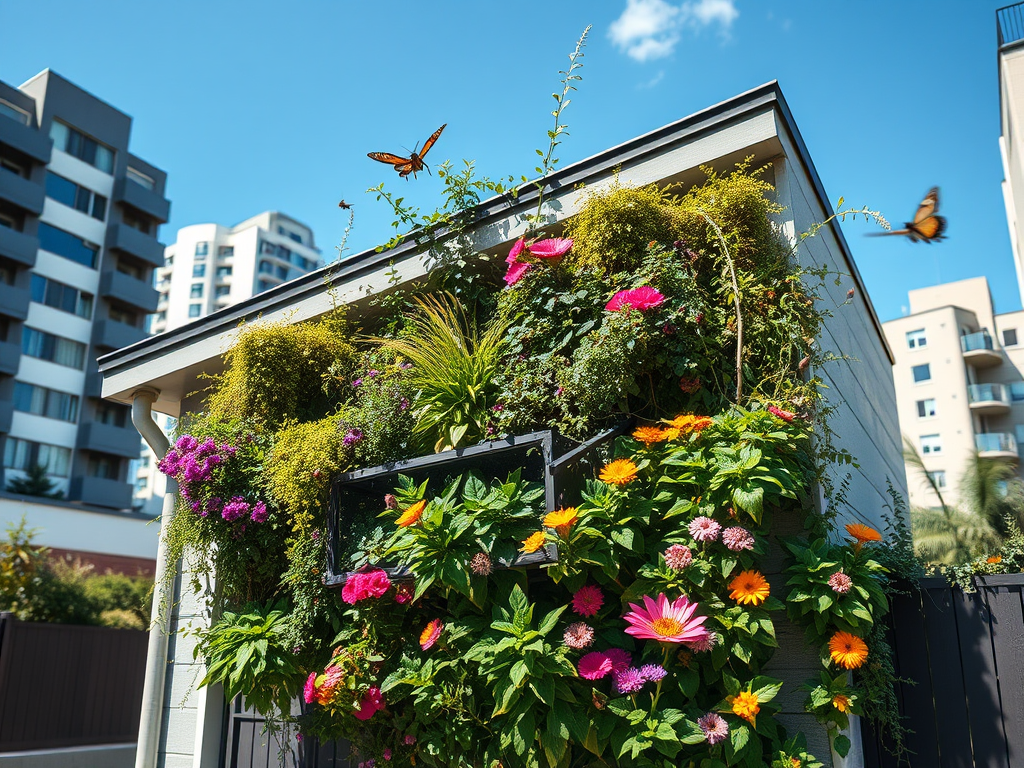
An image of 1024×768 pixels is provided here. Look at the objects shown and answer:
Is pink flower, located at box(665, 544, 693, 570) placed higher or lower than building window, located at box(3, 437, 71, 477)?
lower

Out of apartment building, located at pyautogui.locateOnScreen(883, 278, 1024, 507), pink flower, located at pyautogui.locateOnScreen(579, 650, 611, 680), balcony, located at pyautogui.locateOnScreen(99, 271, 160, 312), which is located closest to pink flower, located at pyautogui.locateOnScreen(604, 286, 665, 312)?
pink flower, located at pyautogui.locateOnScreen(579, 650, 611, 680)

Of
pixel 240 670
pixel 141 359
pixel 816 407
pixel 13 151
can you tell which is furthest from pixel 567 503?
pixel 13 151

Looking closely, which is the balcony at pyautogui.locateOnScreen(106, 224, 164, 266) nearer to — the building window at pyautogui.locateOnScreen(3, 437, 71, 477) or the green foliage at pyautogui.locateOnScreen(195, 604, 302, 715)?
the building window at pyautogui.locateOnScreen(3, 437, 71, 477)

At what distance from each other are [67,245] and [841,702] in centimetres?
3135

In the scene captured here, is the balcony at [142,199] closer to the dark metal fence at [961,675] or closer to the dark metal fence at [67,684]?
the dark metal fence at [67,684]

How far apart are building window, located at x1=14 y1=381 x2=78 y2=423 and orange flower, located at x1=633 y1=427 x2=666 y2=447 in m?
29.1

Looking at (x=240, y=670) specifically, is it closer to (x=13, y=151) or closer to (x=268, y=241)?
(x=13, y=151)

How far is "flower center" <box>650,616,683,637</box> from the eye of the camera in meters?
2.84

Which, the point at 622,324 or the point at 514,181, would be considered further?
the point at 514,181

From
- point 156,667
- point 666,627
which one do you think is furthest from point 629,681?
point 156,667

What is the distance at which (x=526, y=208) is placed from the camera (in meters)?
4.40

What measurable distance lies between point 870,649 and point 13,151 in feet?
101

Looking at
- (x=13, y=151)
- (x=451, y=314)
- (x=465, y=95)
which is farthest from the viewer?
(x=13, y=151)

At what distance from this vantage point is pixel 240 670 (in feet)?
12.6
